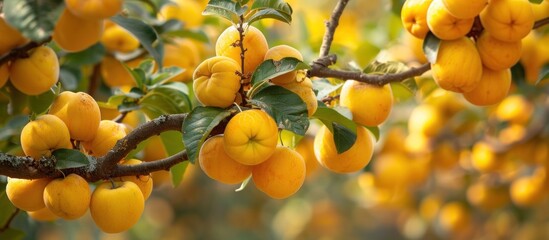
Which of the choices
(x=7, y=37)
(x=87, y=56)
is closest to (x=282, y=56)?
(x=7, y=37)

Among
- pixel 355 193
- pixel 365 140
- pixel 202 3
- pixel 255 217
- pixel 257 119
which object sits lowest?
pixel 255 217

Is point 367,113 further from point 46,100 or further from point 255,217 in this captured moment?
point 255,217

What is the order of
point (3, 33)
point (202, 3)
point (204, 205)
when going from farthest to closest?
point (204, 205) < point (202, 3) < point (3, 33)

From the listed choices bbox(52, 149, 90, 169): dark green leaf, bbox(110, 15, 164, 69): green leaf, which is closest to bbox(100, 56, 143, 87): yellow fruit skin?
bbox(110, 15, 164, 69): green leaf

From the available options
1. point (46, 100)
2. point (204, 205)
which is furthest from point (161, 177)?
point (204, 205)

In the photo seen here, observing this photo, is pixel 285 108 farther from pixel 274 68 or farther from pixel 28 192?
pixel 28 192
